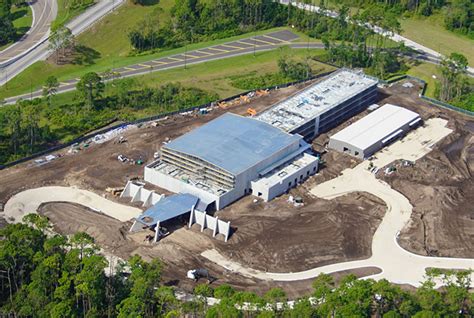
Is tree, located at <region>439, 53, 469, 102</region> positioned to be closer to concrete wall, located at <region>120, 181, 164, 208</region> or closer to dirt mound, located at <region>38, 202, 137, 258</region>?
concrete wall, located at <region>120, 181, 164, 208</region>

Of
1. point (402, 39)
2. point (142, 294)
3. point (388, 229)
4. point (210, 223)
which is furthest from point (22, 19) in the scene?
point (142, 294)

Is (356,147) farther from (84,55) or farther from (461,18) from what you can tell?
(461,18)

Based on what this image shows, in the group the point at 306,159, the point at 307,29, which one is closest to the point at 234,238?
the point at 306,159

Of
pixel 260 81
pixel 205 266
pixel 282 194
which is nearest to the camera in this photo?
pixel 205 266

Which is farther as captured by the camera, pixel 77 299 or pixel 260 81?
pixel 260 81

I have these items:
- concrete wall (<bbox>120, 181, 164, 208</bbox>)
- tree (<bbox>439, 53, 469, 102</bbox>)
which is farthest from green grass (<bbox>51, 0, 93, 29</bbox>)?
tree (<bbox>439, 53, 469, 102</bbox>)

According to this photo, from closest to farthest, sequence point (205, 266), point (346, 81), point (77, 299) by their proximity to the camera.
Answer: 1. point (77, 299)
2. point (205, 266)
3. point (346, 81)

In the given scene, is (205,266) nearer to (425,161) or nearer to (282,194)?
(282,194)
